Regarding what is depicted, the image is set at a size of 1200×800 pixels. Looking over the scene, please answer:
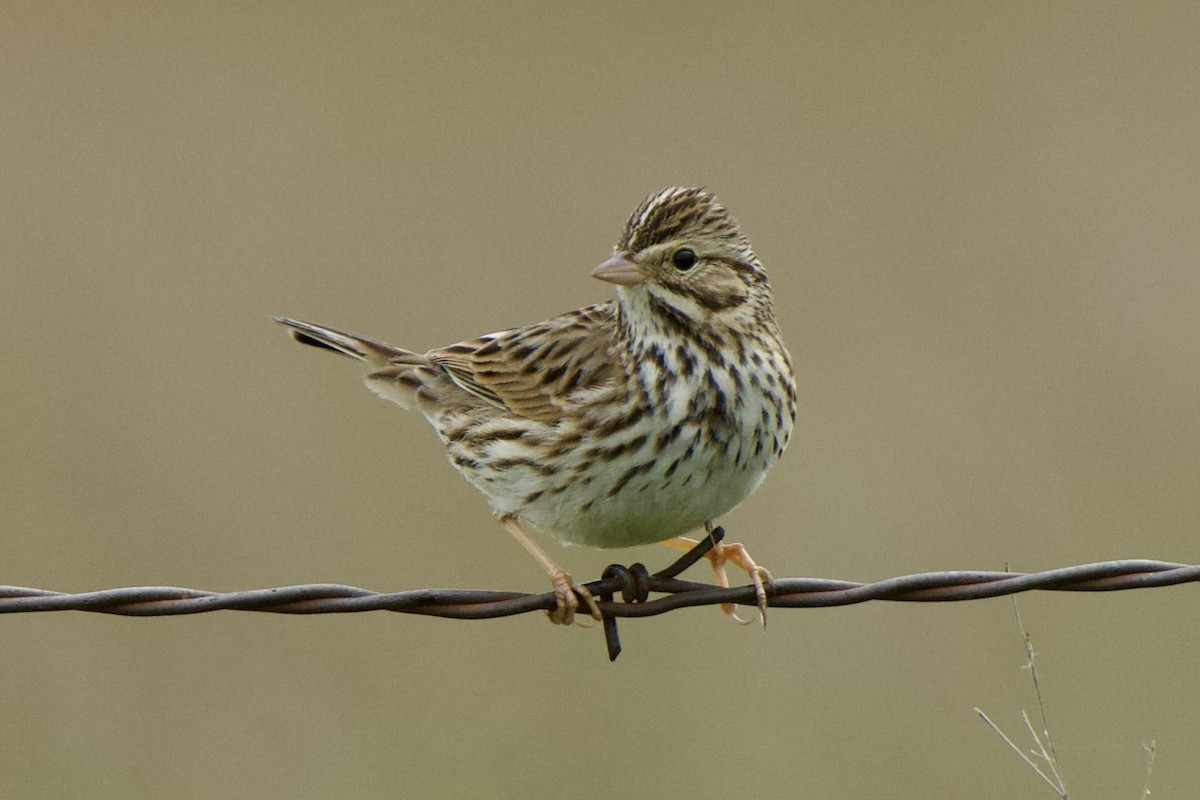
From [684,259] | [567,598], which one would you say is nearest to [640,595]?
[567,598]

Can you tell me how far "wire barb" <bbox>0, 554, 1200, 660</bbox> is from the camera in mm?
5133

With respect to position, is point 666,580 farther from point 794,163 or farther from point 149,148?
point 149,148

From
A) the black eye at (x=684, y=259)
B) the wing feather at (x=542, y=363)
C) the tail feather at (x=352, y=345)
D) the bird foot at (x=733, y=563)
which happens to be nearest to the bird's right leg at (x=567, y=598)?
the bird foot at (x=733, y=563)

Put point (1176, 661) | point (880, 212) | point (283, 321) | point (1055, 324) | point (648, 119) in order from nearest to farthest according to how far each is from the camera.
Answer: point (283, 321) → point (1176, 661) → point (1055, 324) → point (880, 212) → point (648, 119)

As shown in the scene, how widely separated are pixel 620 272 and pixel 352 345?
1791 mm

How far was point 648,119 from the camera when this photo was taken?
15.2m

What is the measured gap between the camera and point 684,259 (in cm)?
657

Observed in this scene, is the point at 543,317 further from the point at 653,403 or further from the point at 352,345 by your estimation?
the point at 653,403

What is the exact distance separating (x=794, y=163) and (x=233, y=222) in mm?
4280

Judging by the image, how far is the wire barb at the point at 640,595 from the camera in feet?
16.8

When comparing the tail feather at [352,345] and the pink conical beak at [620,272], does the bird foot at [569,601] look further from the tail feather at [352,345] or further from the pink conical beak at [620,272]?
the tail feather at [352,345]

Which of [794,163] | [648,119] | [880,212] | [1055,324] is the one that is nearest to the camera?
[1055,324]

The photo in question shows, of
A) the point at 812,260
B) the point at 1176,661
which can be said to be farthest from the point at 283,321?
the point at 812,260

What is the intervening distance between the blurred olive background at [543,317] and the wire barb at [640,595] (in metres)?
2.99
